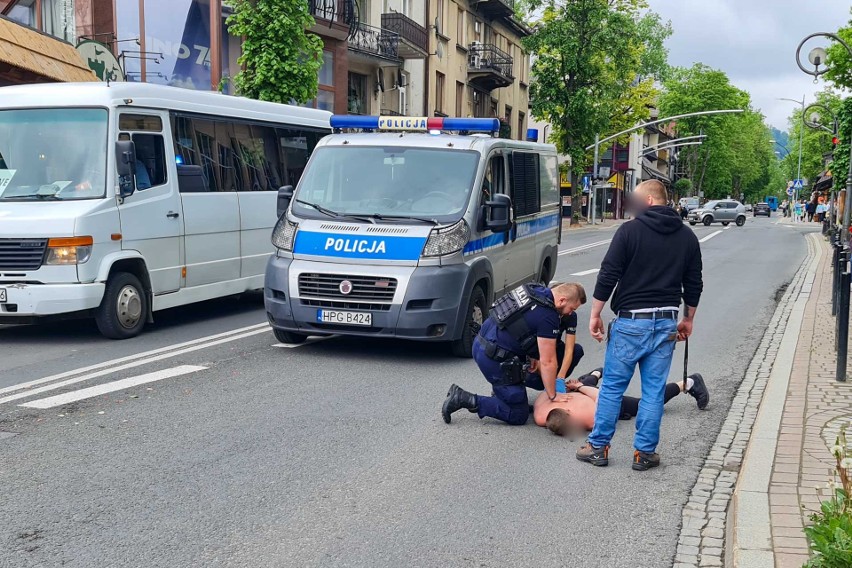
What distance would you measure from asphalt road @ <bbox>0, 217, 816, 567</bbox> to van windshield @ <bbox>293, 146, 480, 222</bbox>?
1.49 meters

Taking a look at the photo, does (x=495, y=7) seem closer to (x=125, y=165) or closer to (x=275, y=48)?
(x=275, y=48)

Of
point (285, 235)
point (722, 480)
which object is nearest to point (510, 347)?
point (722, 480)

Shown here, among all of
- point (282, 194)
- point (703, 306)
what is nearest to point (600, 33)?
point (703, 306)

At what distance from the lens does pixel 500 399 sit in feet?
22.3

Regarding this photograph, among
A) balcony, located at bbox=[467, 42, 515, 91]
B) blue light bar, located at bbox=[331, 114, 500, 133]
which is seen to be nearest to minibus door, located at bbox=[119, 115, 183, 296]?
blue light bar, located at bbox=[331, 114, 500, 133]

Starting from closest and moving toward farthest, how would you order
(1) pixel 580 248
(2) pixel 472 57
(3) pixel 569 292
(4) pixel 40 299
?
(3) pixel 569 292, (4) pixel 40 299, (1) pixel 580 248, (2) pixel 472 57

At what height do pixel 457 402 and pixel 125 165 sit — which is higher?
pixel 125 165

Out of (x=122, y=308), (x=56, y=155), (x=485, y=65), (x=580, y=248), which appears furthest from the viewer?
(x=485, y=65)

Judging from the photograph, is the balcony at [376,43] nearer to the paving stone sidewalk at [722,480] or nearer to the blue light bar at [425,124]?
the blue light bar at [425,124]

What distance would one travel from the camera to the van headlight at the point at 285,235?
930 cm

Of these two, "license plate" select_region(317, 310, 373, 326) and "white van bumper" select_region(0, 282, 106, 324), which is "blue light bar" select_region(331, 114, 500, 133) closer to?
"license plate" select_region(317, 310, 373, 326)

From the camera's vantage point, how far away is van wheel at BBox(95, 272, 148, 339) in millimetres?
10008

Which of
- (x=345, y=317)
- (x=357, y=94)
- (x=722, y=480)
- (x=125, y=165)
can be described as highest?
(x=357, y=94)

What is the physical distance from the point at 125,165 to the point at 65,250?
1084mm
